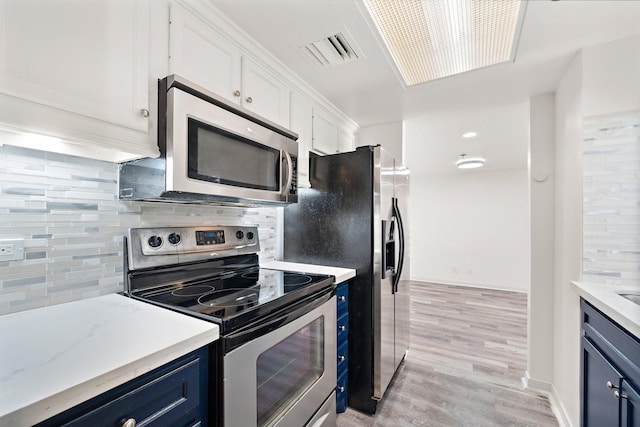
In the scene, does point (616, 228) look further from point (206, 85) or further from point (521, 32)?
point (206, 85)

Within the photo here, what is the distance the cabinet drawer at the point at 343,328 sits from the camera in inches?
70.3


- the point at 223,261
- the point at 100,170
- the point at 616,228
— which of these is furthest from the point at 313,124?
the point at 616,228

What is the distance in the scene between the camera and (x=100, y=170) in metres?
1.22

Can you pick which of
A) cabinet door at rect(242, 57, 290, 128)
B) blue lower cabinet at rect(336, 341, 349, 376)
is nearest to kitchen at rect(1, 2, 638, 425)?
cabinet door at rect(242, 57, 290, 128)

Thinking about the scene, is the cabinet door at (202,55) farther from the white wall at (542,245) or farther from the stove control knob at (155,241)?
the white wall at (542,245)

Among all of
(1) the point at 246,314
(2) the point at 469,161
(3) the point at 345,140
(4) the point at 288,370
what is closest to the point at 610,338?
(4) the point at 288,370

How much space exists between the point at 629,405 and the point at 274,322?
4.23 ft

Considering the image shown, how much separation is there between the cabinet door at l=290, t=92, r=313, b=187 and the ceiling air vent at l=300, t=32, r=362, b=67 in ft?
1.03

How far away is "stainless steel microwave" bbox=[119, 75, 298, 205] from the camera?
3.53ft

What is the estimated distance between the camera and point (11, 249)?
976mm

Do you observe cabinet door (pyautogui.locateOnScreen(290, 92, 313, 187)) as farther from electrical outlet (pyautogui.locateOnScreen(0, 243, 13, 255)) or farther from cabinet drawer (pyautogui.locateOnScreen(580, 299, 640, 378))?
cabinet drawer (pyautogui.locateOnScreen(580, 299, 640, 378))

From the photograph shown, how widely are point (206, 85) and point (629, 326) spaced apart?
191 centimetres

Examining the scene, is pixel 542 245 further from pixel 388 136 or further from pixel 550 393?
pixel 388 136

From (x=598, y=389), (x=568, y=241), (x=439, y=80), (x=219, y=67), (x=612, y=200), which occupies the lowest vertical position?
(x=598, y=389)
